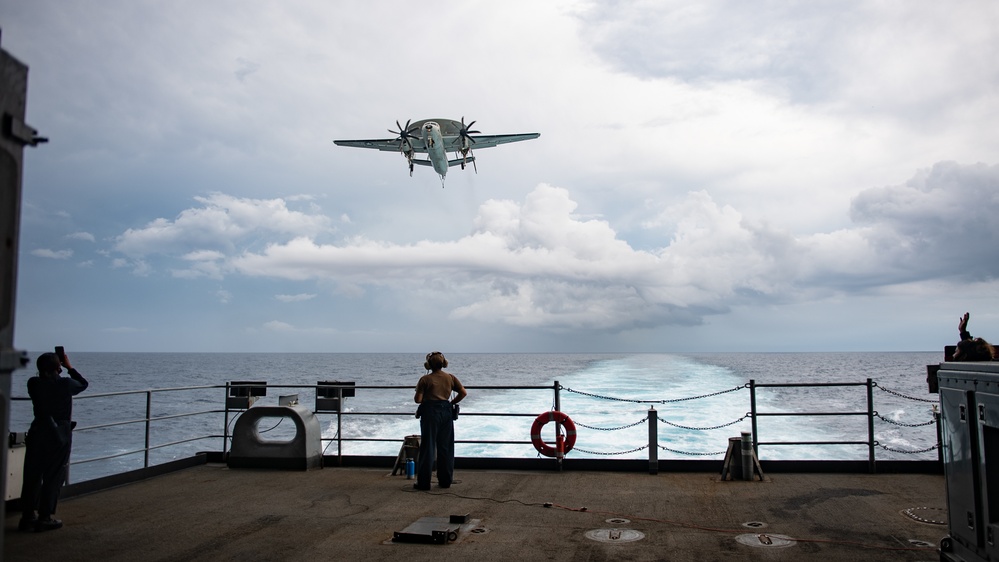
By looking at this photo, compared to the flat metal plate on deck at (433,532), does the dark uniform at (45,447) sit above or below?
above

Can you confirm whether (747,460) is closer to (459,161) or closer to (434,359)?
(434,359)

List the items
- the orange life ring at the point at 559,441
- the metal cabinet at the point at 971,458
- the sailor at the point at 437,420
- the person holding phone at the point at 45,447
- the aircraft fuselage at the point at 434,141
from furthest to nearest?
the aircraft fuselage at the point at 434,141 < the orange life ring at the point at 559,441 < the sailor at the point at 437,420 < the person holding phone at the point at 45,447 < the metal cabinet at the point at 971,458

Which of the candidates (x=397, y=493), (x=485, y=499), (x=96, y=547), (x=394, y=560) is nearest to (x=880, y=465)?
(x=485, y=499)

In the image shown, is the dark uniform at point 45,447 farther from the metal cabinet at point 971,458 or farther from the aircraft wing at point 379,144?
the aircraft wing at point 379,144

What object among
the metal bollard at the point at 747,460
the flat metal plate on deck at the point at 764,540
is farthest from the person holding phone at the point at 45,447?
the metal bollard at the point at 747,460

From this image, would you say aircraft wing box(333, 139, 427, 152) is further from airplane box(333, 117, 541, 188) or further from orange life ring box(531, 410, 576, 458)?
orange life ring box(531, 410, 576, 458)

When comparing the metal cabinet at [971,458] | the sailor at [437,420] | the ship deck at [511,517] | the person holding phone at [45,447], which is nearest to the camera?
the metal cabinet at [971,458]

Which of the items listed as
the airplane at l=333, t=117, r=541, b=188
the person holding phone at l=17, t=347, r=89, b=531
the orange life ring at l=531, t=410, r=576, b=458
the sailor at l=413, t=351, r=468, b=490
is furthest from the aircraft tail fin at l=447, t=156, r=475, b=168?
the person holding phone at l=17, t=347, r=89, b=531
